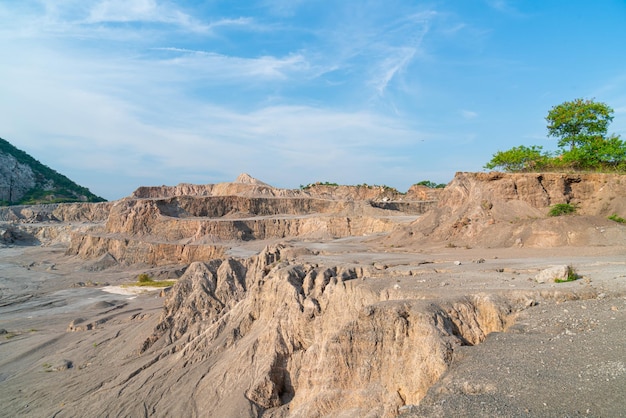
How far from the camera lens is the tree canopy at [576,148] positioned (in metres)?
24.6

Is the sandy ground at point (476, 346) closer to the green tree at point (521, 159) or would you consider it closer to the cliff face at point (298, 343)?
the cliff face at point (298, 343)

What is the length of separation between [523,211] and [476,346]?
17120mm

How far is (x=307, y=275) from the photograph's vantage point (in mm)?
14125

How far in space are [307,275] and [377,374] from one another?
5179 millimetres


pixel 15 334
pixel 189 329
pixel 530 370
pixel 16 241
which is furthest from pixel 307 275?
pixel 16 241

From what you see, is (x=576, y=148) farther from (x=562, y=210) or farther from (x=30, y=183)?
(x=30, y=183)

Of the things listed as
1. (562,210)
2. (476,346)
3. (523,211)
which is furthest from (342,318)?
(562,210)

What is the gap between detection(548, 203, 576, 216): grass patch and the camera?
2214 cm

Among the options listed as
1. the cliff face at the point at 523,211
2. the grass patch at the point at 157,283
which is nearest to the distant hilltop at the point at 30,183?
the grass patch at the point at 157,283

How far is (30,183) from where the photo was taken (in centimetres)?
10112

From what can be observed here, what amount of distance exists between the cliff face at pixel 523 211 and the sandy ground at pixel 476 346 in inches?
58.0

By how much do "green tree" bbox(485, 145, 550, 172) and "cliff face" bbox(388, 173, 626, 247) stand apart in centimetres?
378

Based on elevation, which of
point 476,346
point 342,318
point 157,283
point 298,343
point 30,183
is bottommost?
point 157,283

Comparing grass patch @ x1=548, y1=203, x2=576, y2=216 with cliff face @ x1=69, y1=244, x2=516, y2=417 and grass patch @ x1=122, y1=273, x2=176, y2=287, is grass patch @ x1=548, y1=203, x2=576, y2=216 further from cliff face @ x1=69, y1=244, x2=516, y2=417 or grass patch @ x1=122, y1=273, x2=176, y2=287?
grass patch @ x1=122, y1=273, x2=176, y2=287
